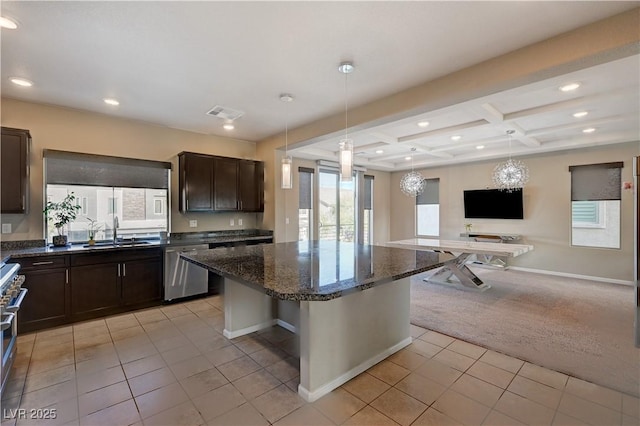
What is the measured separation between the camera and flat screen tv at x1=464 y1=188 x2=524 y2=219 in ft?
20.8

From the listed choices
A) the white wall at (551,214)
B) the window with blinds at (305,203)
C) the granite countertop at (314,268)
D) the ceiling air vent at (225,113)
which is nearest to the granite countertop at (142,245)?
the window with blinds at (305,203)

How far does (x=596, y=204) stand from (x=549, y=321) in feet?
11.5

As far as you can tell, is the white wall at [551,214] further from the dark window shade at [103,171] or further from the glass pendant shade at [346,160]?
the dark window shade at [103,171]

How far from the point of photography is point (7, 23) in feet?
6.90

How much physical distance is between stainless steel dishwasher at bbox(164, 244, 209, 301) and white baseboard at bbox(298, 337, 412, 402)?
2763mm

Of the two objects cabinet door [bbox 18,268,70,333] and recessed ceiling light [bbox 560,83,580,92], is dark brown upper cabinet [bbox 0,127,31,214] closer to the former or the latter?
cabinet door [bbox 18,268,70,333]

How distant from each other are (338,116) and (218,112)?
162 centimetres

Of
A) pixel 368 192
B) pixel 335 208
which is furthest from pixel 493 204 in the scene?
pixel 335 208

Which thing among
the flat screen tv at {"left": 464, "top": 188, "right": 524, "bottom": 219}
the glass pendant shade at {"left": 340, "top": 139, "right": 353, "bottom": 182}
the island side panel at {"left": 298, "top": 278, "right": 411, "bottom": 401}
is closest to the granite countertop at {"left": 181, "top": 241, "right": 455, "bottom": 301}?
the island side panel at {"left": 298, "top": 278, "right": 411, "bottom": 401}

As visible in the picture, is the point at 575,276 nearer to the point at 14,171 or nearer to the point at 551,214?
the point at 551,214

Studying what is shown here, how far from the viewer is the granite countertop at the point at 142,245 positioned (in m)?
3.22

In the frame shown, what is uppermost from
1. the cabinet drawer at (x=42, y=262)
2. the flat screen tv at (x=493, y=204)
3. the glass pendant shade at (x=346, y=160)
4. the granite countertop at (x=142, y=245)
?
the glass pendant shade at (x=346, y=160)

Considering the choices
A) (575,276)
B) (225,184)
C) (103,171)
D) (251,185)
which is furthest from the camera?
(575,276)

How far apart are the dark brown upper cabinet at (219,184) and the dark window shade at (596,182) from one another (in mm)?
5976
